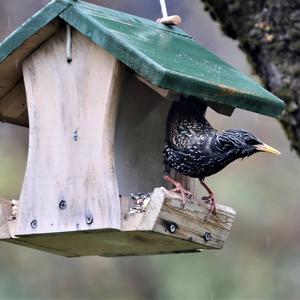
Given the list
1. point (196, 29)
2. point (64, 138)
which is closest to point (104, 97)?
point (64, 138)

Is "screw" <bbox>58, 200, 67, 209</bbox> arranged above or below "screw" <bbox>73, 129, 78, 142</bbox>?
below

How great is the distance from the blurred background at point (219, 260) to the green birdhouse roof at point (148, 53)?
4728 millimetres

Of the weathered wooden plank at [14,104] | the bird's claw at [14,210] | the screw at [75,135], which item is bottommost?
the bird's claw at [14,210]

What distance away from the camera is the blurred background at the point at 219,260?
31.3 feet

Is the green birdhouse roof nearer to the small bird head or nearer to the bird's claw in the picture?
the small bird head

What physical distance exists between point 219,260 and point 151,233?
571 cm

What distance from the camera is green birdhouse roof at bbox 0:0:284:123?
4152 millimetres

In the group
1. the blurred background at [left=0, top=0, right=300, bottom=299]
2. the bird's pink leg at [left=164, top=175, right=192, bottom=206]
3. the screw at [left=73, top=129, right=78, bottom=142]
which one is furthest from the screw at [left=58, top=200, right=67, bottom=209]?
the blurred background at [left=0, top=0, right=300, bottom=299]

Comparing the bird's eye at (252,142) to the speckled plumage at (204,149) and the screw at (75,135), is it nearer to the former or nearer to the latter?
the speckled plumage at (204,149)

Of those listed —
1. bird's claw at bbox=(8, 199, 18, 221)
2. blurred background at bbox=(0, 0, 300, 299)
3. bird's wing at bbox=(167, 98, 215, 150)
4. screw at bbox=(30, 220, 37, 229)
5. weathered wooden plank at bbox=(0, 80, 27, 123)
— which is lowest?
blurred background at bbox=(0, 0, 300, 299)

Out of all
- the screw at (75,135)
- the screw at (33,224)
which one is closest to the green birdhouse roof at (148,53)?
the screw at (75,135)

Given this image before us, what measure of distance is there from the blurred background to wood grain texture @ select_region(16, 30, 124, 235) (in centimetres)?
476

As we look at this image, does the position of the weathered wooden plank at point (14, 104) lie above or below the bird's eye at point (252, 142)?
below

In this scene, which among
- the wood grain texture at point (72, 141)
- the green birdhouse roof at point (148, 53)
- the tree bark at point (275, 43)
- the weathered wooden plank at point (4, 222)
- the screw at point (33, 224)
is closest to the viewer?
the green birdhouse roof at point (148, 53)
